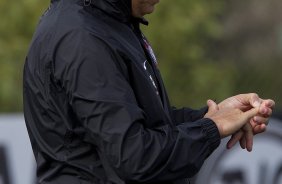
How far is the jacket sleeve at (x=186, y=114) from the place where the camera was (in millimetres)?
4016

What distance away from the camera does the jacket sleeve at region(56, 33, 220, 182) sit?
3.31m

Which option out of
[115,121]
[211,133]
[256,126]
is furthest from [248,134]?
[115,121]

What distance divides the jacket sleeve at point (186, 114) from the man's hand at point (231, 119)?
0.91 ft

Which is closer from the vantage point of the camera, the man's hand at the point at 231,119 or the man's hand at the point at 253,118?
the man's hand at the point at 231,119

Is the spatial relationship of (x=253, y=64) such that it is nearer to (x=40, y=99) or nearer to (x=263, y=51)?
(x=263, y=51)

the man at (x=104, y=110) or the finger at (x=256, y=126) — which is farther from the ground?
the man at (x=104, y=110)

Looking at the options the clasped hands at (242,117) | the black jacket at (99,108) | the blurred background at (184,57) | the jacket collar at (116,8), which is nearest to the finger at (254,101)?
the clasped hands at (242,117)

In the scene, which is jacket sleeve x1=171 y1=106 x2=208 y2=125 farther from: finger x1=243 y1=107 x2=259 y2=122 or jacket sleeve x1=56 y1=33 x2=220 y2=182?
jacket sleeve x1=56 y1=33 x2=220 y2=182

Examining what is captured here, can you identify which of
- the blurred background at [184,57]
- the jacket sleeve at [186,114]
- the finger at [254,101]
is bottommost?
the blurred background at [184,57]

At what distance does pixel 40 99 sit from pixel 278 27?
425 inches

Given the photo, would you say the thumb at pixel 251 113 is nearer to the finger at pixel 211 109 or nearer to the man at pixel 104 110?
the man at pixel 104 110

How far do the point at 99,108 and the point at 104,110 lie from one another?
0.02 meters

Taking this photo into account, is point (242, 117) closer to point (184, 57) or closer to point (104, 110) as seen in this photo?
point (104, 110)

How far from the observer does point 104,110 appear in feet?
10.8
